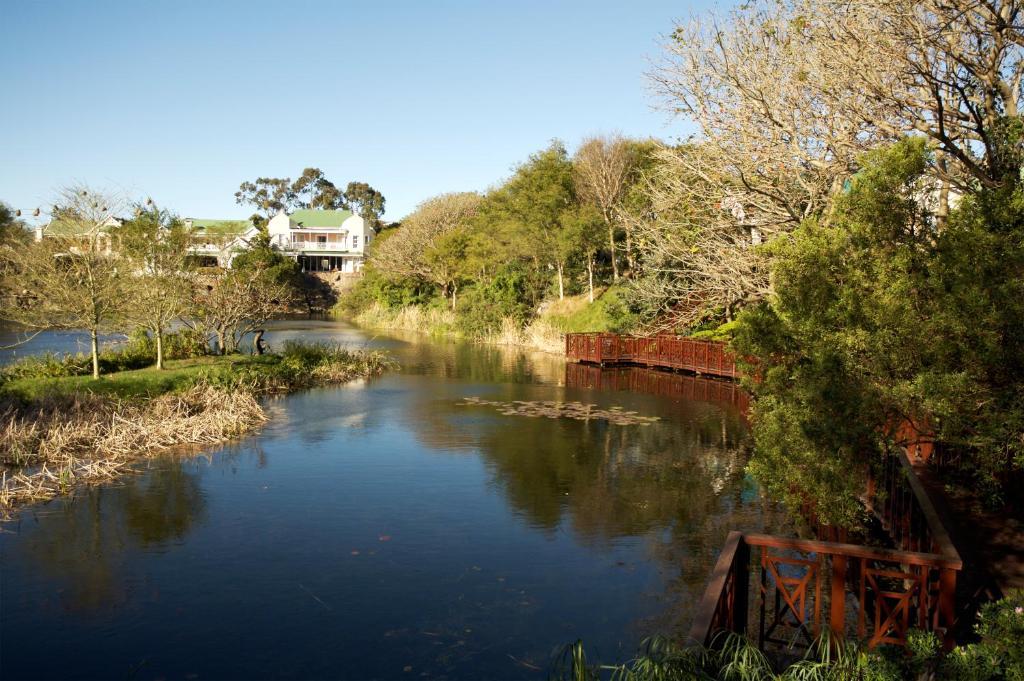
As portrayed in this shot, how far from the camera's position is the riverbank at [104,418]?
14758mm

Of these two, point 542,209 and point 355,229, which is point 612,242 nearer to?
point 542,209

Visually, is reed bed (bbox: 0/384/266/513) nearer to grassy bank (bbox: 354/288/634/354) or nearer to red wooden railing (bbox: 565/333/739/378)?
red wooden railing (bbox: 565/333/739/378)

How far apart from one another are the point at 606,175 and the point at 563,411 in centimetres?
2517

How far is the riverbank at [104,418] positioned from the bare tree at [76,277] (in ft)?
4.81

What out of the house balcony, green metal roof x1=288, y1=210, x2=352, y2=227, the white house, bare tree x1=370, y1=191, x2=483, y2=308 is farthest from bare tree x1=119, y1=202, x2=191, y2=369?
green metal roof x1=288, y1=210, x2=352, y2=227

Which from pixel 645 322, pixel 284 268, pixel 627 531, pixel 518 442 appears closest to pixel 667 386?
pixel 645 322

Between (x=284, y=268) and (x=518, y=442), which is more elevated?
(x=284, y=268)

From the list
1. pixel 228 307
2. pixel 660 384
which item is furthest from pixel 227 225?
pixel 660 384

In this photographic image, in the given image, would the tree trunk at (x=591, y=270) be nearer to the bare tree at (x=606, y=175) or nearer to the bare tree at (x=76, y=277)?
the bare tree at (x=606, y=175)

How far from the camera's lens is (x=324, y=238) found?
91562mm

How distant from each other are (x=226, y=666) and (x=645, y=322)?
29613 mm

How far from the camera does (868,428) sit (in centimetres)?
766

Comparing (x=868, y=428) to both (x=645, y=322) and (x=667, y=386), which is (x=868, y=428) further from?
(x=645, y=322)

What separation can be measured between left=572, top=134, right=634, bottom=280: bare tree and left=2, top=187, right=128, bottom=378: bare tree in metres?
27.6
